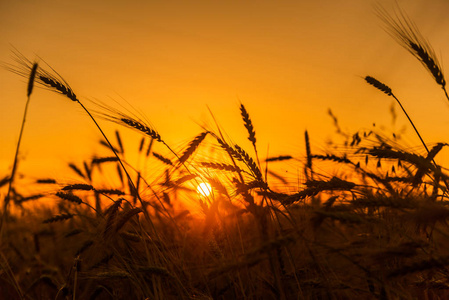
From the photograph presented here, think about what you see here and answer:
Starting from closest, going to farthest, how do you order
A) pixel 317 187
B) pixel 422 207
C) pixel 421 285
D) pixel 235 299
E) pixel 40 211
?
pixel 422 207 → pixel 317 187 → pixel 421 285 → pixel 235 299 → pixel 40 211

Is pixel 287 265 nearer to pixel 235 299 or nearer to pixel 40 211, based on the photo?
pixel 235 299

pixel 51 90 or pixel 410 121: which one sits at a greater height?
pixel 51 90

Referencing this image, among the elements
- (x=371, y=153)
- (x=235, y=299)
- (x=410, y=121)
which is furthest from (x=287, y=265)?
(x=410, y=121)

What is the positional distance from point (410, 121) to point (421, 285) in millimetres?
1063

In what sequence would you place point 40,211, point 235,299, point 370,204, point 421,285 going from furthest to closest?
point 40,211, point 235,299, point 421,285, point 370,204

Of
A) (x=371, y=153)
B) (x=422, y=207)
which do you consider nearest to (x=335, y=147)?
(x=371, y=153)

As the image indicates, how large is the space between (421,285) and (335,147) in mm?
875

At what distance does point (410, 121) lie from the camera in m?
2.38

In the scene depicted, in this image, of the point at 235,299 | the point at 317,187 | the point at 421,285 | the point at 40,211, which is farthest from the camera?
the point at 40,211

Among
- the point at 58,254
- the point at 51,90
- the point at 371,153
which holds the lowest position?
the point at 58,254

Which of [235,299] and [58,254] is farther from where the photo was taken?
[58,254]

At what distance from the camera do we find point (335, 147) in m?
2.28

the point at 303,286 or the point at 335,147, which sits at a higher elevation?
the point at 335,147

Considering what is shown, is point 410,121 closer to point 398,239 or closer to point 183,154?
point 398,239
